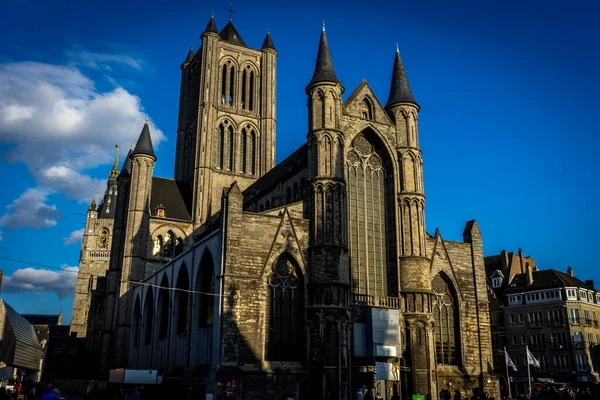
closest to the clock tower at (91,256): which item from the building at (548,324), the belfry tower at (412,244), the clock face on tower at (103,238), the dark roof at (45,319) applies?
the clock face on tower at (103,238)

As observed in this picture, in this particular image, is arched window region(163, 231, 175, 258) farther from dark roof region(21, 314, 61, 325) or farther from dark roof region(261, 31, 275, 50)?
dark roof region(21, 314, 61, 325)

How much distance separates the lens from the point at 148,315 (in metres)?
42.0

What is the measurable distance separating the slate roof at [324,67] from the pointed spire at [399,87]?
4.78 meters

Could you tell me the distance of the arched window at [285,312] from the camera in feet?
94.4

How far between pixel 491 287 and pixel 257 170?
27.9 metres

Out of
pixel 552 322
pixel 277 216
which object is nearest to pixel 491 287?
pixel 552 322

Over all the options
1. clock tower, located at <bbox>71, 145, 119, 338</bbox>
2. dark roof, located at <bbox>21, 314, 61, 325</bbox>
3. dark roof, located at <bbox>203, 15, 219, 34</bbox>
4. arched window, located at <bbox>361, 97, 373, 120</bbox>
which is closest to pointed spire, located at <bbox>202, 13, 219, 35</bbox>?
dark roof, located at <bbox>203, 15, 219, 34</bbox>

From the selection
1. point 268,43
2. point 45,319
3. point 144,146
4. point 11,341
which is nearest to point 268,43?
point 268,43

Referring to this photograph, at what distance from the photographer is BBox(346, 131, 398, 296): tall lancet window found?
3284 centimetres

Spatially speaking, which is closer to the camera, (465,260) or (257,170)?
(465,260)

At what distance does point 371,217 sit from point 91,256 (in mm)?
82526

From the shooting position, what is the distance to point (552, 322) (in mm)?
54188

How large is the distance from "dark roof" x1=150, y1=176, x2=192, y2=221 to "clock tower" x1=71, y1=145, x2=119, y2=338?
170ft

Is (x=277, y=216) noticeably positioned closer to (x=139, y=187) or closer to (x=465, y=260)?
(x=465, y=260)
